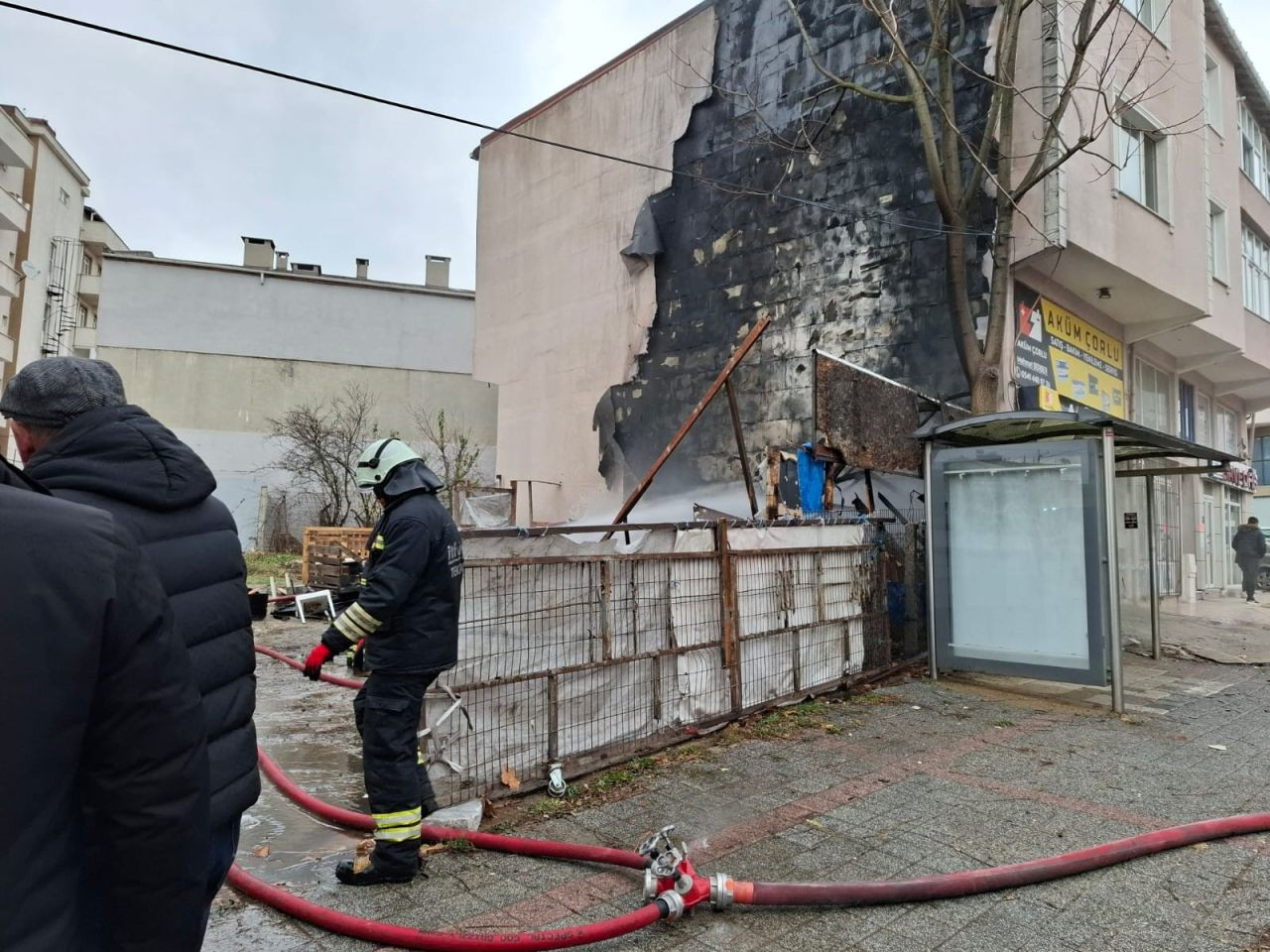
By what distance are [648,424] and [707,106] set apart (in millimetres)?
5498

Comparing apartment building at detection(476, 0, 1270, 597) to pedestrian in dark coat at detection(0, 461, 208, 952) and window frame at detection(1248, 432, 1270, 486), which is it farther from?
window frame at detection(1248, 432, 1270, 486)

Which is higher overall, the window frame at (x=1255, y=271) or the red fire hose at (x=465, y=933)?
the window frame at (x=1255, y=271)

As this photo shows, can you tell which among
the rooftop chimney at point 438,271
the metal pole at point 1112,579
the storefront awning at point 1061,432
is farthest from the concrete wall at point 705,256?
the rooftop chimney at point 438,271

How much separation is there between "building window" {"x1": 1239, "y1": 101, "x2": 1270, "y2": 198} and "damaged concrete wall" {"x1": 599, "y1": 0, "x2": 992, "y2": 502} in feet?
34.5

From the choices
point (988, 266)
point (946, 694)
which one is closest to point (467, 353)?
point (988, 266)

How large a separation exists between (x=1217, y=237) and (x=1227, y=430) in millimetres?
6299

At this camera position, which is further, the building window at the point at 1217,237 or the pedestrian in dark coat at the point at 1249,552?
the pedestrian in dark coat at the point at 1249,552

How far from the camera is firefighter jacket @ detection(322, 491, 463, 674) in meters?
3.51

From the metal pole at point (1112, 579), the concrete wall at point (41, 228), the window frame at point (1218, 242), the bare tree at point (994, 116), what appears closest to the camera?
the metal pole at point (1112, 579)

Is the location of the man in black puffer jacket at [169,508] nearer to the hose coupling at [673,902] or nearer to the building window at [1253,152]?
the hose coupling at [673,902]

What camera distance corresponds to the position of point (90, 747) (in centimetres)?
132

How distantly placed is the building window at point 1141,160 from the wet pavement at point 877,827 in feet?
27.6

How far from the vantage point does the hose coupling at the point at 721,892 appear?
10.3ft

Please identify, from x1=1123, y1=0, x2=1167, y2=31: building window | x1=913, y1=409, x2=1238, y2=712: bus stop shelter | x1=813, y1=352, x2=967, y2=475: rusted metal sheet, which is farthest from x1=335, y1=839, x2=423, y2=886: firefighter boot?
x1=1123, y1=0, x2=1167, y2=31: building window
